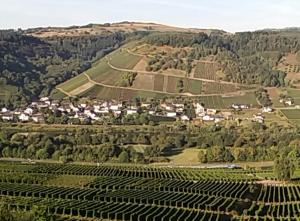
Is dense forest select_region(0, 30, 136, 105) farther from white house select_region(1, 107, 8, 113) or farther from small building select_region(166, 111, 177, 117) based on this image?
small building select_region(166, 111, 177, 117)

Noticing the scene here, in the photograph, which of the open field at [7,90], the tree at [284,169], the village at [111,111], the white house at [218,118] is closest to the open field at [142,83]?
the village at [111,111]

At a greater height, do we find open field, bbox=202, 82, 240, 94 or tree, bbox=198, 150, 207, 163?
open field, bbox=202, 82, 240, 94

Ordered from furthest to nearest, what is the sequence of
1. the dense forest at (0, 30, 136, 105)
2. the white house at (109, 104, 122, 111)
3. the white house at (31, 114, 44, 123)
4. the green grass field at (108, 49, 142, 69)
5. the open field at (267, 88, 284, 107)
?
the green grass field at (108, 49, 142, 69) < the dense forest at (0, 30, 136, 105) < the open field at (267, 88, 284, 107) < the white house at (109, 104, 122, 111) < the white house at (31, 114, 44, 123)

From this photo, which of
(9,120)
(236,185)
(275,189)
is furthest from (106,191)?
(9,120)

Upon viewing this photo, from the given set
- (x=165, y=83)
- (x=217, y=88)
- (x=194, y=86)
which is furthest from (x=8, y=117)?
(x=217, y=88)

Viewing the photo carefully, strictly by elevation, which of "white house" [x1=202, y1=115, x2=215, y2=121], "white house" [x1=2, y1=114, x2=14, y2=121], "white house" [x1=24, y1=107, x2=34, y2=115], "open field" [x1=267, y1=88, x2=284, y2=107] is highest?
"open field" [x1=267, y1=88, x2=284, y2=107]

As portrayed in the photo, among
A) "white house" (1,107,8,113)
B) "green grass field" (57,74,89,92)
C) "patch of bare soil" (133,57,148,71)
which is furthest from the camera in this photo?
"patch of bare soil" (133,57,148,71)

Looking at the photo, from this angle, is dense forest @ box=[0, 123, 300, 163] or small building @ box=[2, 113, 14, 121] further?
small building @ box=[2, 113, 14, 121]

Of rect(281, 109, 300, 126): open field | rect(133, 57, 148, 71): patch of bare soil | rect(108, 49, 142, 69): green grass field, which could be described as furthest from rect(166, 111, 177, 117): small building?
rect(108, 49, 142, 69): green grass field
